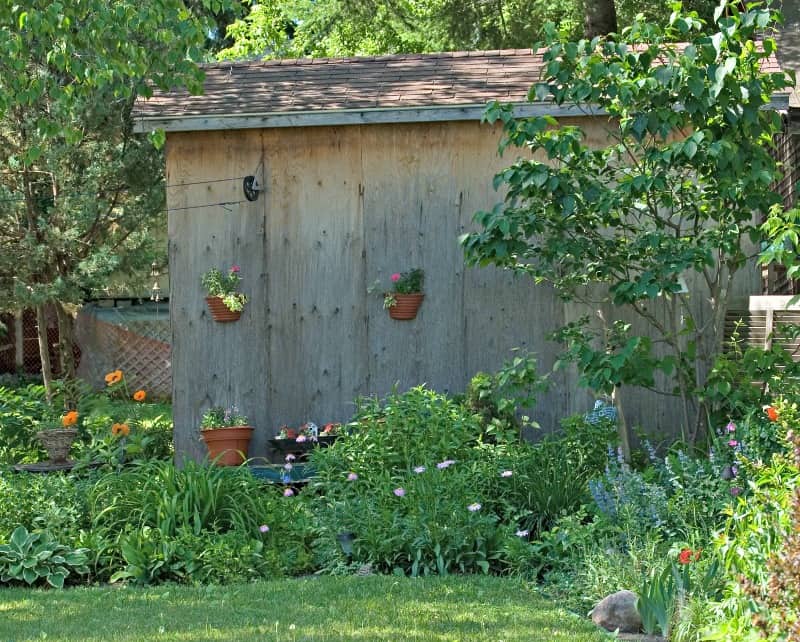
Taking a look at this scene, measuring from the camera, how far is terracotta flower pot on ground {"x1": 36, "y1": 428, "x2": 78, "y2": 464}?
7.94 metres

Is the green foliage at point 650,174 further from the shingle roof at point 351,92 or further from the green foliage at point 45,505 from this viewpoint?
the green foliage at point 45,505

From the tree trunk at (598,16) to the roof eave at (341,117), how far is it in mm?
6628

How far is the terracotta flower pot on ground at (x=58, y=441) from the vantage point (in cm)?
794

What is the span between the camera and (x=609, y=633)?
472cm

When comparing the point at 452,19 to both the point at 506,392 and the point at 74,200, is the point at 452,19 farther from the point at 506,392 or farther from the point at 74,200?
the point at 506,392

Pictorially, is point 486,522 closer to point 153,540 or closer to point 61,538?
point 153,540

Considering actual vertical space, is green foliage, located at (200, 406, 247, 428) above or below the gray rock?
above

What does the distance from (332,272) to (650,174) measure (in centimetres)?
277

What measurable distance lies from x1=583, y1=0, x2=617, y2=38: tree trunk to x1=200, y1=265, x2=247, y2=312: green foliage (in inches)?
301

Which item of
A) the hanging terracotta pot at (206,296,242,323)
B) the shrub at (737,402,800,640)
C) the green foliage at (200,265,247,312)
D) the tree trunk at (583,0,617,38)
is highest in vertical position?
the tree trunk at (583,0,617,38)

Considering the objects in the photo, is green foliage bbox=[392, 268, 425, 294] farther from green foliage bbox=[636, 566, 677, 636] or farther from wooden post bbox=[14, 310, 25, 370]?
wooden post bbox=[14, 310, 25, 370]

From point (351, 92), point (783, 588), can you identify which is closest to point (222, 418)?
point (351, 92)

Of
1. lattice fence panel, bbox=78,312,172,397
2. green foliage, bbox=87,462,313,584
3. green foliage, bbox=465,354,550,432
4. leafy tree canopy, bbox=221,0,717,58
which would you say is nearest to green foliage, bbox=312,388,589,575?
green foliage, bbox=465,354,550,432

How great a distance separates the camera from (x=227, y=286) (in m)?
8.37
